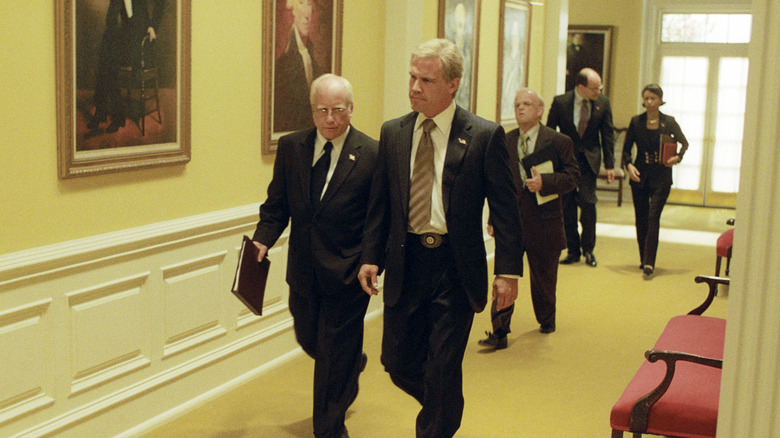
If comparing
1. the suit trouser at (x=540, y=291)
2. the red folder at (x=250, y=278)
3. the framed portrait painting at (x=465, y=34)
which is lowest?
the suit trouser at (x=540, y=291)

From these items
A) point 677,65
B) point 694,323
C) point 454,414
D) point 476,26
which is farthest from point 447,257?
point 677,65

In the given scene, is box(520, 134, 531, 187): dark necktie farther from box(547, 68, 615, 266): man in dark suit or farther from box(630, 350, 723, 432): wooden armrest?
box(630, 350, 723, 432): wooden armrest

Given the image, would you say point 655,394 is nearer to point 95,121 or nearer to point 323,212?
point 323,212

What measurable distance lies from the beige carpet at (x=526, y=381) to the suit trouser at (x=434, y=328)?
0.88 m

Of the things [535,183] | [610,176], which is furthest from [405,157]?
[610,176]

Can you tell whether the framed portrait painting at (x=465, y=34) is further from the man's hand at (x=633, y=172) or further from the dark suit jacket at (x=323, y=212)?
the dark suit jacket at (x=323, y=212)

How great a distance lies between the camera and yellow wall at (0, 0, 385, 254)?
3588 mm

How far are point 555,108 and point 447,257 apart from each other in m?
5.79

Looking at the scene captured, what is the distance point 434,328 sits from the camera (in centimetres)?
360

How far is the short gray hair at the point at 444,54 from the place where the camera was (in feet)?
11.2

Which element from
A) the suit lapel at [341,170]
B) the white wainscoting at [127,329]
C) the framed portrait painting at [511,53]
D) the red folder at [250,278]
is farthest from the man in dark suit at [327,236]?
the framed portrait painting at [511,53]

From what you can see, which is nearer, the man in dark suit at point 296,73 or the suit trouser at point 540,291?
the man in dark suit at point 296,73

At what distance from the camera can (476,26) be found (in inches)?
339

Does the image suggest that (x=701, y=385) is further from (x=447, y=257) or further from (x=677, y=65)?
(x=677, y=65)
